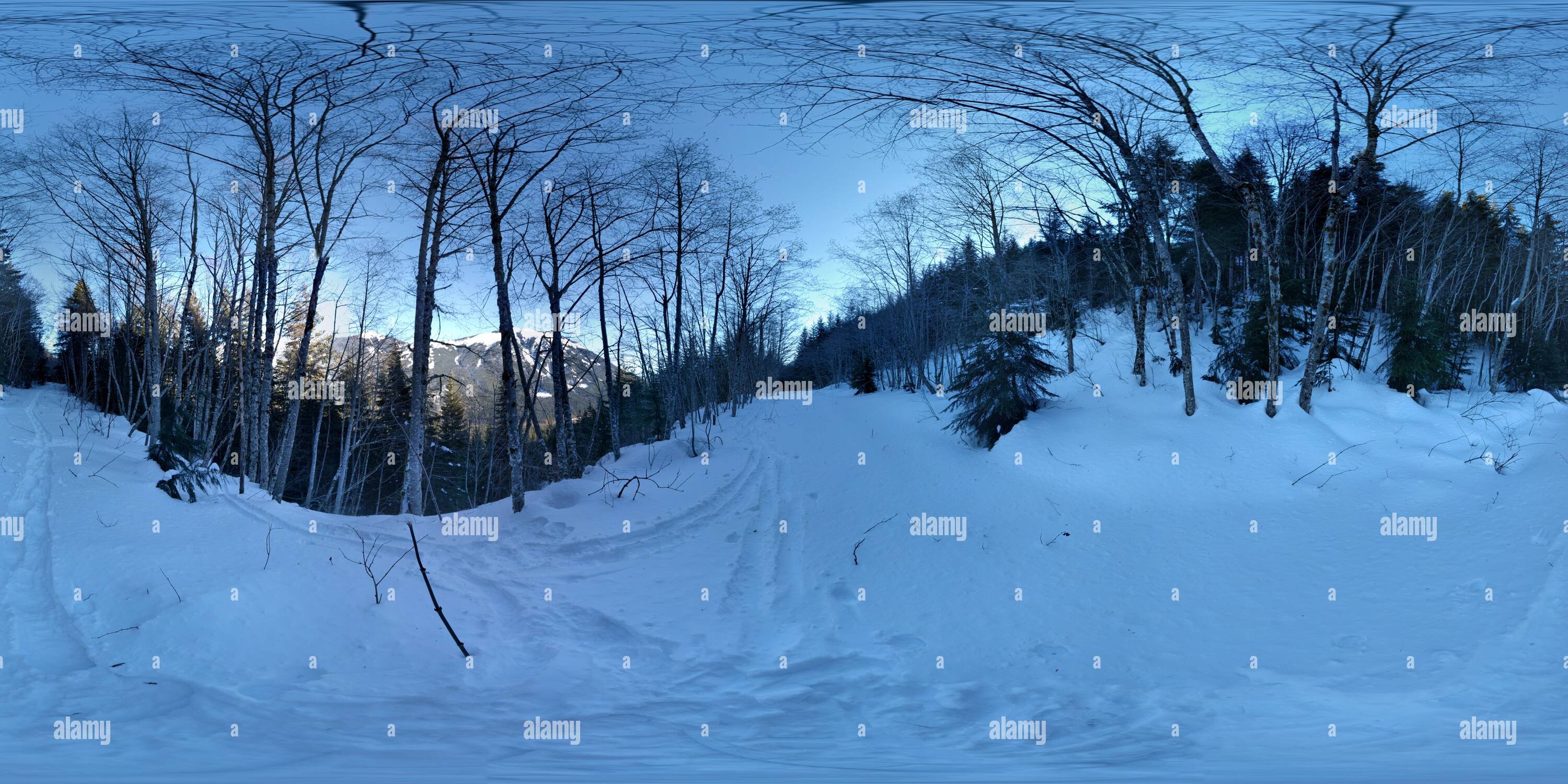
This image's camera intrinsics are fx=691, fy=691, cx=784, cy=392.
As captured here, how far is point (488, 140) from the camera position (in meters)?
11.6

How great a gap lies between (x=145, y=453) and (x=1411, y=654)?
14929 mm

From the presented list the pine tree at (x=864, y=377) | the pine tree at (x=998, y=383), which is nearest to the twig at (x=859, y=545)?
the pine tree at (x=998, y=383)

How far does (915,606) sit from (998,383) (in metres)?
5.87

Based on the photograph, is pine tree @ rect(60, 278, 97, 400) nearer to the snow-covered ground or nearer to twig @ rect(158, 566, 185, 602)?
the snow-covered ground

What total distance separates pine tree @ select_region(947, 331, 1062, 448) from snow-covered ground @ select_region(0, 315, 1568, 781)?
1.77ft

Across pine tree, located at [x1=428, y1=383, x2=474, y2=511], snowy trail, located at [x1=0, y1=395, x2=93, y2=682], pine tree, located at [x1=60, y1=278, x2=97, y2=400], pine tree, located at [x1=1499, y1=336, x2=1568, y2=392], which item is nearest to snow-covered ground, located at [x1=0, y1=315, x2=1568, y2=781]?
snowy trail, located at [x1=0, y1=395, x2=93, y2=682]

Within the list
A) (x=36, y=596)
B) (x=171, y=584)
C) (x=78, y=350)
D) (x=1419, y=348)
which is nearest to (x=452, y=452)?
(x=78, y=350)

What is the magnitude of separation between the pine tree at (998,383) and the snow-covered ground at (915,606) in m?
0.54

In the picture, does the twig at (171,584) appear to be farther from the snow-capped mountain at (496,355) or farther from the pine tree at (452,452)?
the pine tree at (452,452)

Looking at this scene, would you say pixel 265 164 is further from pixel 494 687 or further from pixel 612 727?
pixel 612 727

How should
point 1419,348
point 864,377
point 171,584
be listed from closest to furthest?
1. point 171,584
2. point 1419,348
3. point 864,377

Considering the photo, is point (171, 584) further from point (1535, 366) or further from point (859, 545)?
point (1535, 366)

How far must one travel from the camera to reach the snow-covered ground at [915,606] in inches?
184

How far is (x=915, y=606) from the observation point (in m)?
7.51
